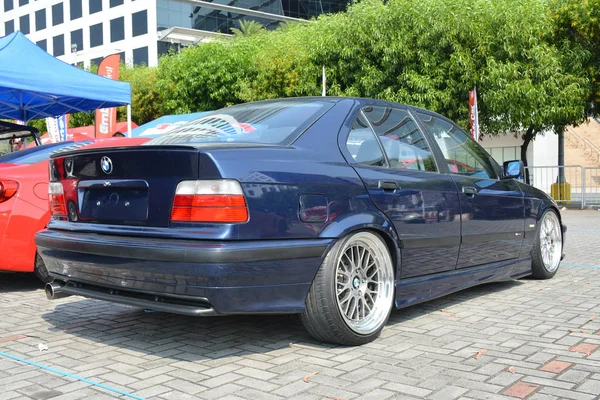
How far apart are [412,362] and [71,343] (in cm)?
207

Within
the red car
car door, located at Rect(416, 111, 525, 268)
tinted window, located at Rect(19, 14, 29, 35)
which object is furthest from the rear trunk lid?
tinted window, located at Rect(19, 14, 29, 35)

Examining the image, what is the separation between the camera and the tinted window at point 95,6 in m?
53.8

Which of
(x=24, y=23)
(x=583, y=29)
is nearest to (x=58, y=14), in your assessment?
(x=24, y=23)

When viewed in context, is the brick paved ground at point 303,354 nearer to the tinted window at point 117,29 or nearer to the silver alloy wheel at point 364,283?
the silver alloy wheel at point 364,283

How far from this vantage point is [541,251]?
596 centimetres

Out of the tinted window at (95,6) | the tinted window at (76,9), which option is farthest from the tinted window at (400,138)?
the tinted window at (76,9)

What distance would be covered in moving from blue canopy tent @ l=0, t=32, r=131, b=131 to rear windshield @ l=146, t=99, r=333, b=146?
21.0 feet

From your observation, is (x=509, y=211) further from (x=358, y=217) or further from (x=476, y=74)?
(x=476, y=74)

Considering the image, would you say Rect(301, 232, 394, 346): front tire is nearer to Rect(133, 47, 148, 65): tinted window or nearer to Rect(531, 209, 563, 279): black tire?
Rect(531, 209, 563, 279): black tire

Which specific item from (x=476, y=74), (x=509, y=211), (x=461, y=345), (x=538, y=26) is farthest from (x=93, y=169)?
(x=538, y=26)

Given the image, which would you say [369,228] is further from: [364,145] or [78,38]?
[78,38]

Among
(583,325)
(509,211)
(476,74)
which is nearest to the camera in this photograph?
(583,325)

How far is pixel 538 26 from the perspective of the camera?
61.8 feet

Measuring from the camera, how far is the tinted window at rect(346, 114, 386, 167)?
4.05 m
